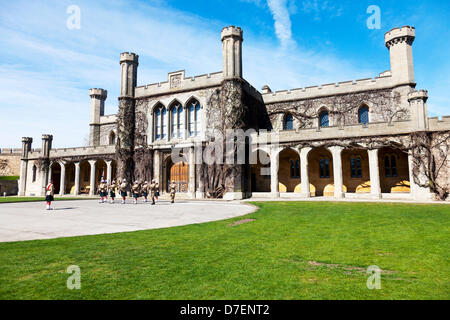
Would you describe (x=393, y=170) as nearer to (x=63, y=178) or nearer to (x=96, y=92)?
(x=63, y=178)

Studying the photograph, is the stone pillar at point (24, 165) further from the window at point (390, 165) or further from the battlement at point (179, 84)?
the window at point (390, 165)

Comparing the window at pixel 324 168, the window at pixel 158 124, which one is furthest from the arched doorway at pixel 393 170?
the window at pixel 158 124

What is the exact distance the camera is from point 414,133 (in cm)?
2091

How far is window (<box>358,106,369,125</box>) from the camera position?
27141 mm

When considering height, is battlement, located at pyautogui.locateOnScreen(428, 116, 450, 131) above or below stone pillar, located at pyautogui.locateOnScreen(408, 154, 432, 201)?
above

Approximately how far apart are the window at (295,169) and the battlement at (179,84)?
36.7 feet

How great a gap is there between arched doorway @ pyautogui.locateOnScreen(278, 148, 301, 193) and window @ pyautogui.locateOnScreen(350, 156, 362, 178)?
5036mm

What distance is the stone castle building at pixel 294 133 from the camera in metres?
21.4

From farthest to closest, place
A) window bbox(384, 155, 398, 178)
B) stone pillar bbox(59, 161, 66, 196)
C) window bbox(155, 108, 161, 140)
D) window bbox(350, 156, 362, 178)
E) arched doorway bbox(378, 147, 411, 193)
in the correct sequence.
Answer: stone pillar bbox(59, 161, 66, 196) < window bbox(155, 108, 161, 140) < window bbox(350, 156, 362, 178) < window bbox(384, 155, 398, 178) < arched doorway bbox(378, 147, 411, 193)

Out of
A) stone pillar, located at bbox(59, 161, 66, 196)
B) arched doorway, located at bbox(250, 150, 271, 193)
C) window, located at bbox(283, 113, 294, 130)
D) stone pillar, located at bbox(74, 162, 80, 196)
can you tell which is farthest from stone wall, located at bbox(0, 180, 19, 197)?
window, located at bbox(283, 113, 294, 130)

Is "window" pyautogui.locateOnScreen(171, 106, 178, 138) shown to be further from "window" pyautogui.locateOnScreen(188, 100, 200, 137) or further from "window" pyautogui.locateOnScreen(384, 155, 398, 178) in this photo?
"window" pyautogui.locateOnScreen(384, 155, 398, 178)

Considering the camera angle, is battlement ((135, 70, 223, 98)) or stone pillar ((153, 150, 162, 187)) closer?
battlement ((135, 70, 223, 98))

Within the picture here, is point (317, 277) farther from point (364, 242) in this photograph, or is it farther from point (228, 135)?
point (228, 135)

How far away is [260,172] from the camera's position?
95.9ft
